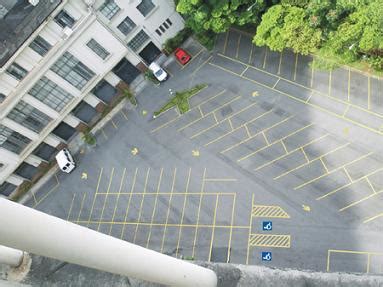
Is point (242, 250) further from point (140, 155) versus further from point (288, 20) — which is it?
point (288, 20)

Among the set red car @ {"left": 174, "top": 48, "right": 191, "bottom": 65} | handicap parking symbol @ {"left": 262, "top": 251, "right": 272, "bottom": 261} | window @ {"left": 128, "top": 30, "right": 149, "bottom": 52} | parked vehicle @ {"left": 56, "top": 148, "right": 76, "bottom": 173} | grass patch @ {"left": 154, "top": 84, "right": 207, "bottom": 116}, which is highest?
window @ {"left": 128, "top": 30, "right": 149, "bottom": 52}

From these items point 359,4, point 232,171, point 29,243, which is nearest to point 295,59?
point 359,4

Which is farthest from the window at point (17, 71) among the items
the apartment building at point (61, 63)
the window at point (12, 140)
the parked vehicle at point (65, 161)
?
the parked vehicle at point (65, 161)

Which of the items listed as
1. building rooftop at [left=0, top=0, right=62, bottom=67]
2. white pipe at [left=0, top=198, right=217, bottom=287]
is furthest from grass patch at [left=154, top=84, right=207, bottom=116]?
white pipe at [left=0, top=198, right=217, bottom=287]

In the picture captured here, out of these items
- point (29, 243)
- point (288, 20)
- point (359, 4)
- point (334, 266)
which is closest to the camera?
point (29, 243)

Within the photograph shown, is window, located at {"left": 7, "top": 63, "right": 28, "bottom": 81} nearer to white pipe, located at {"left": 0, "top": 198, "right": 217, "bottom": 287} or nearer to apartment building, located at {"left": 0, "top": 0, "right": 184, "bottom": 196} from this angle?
apartment building, located at {"left": 0, "top": 0, "right": 184, "bottom": 196}

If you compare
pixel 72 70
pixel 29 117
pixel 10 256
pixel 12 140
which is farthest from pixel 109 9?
pixel 10 256

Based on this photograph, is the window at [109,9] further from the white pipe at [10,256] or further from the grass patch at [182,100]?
the white pipe at [10,256]
